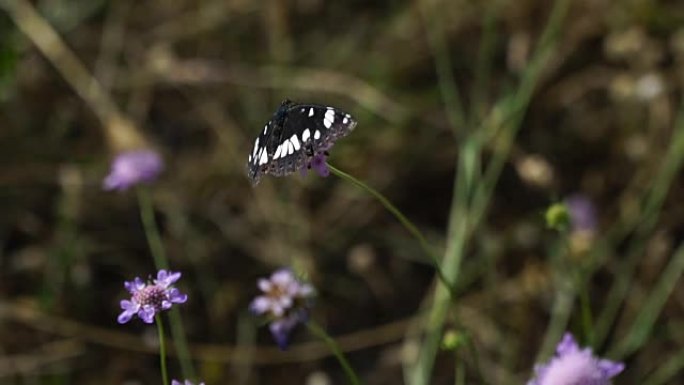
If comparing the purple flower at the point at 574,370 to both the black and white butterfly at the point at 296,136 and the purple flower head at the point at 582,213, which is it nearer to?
the black and white butterfly at the point at 296,136

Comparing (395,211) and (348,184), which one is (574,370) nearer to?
(395,211)

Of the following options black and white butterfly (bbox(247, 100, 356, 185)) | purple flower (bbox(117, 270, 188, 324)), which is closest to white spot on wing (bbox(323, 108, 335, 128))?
black and white butterfly (bbox(247, 100, 356, 185))

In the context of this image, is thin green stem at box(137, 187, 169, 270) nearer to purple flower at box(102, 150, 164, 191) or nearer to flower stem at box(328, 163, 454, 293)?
purple flower at box(102, 150, 164, 191)

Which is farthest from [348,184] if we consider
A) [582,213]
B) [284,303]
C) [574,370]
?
[574,370]

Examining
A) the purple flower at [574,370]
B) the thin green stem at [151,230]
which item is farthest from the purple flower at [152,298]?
the thin green stem at [151,230]

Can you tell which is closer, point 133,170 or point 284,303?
point 284,303

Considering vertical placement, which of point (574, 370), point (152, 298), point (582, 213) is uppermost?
point (582, 213)
